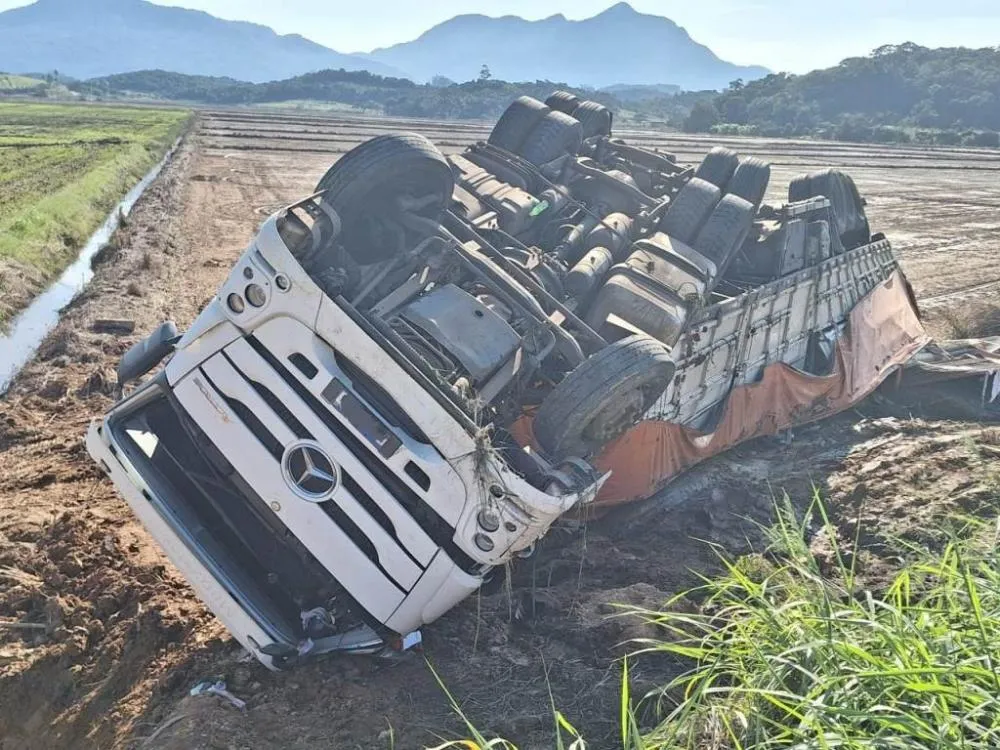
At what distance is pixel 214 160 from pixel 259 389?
25.8 meters

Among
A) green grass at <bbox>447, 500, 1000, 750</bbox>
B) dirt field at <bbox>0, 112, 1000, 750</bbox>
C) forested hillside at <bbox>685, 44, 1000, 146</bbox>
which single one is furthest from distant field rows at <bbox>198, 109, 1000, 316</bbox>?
forested hillside at <bbox>685, 44, 1000, 146</bbox>

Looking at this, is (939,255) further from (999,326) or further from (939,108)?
(939,108)

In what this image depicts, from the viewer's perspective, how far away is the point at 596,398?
4.02m

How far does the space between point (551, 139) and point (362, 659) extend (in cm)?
463

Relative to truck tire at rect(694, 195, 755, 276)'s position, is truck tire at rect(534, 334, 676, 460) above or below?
below

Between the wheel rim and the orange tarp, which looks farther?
the orange tarp

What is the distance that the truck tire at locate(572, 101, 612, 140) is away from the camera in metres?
8.02

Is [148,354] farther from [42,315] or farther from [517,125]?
[42,315]

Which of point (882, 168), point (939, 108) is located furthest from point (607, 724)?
point (939, 108)

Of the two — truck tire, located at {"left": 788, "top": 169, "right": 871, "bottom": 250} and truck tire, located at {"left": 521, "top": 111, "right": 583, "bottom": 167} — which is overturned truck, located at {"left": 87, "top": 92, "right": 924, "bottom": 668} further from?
truck tire, located at {"left": 788, "top": 169, "right": 871, "bottom": 250}

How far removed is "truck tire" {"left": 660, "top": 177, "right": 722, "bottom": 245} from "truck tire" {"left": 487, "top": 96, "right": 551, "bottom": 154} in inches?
62.6

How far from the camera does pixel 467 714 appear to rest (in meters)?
3.66

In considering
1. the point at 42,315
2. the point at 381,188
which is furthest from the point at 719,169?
the point at 42,315

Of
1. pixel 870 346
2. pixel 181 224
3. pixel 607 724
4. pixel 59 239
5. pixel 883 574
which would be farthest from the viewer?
pixel 181 224
